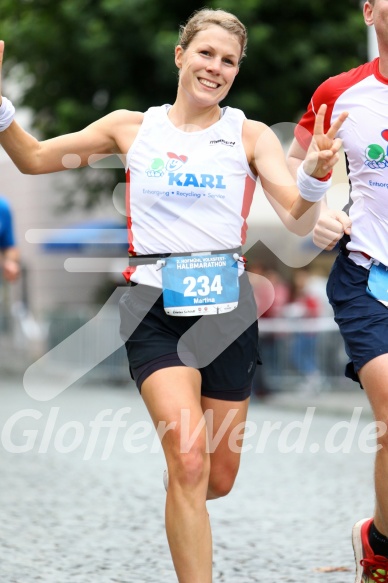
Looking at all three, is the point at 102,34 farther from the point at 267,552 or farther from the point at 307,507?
the point at 267,552

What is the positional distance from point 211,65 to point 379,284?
105 centimetres

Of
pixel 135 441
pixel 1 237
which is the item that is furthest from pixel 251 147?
pixel 135 441

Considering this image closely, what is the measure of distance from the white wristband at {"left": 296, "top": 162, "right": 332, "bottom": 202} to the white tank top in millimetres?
392

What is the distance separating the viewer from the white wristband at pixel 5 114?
4915 millimetres

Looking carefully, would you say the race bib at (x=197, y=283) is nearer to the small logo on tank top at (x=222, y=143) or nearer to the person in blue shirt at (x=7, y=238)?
the small logo on tank top at (x=222, y=143)

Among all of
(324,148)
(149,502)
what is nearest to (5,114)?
(324,148)

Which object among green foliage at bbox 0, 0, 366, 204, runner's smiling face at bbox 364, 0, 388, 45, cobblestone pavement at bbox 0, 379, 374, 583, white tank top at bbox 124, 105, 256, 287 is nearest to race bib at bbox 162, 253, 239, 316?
white tank top at bbox 124, 105, 256, 287

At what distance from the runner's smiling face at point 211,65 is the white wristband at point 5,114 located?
685 millimetres

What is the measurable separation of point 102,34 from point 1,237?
9675 mm

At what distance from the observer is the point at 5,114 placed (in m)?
4.93

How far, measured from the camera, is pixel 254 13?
18.8 meters

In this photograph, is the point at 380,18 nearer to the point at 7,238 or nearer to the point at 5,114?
the point at 5,114

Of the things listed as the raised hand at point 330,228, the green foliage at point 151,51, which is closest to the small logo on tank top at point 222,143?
the raised hand at point 330,228

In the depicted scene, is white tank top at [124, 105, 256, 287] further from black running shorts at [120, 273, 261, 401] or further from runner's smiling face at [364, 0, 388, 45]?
runner's smiling face at [364, 0, 388, 45]
